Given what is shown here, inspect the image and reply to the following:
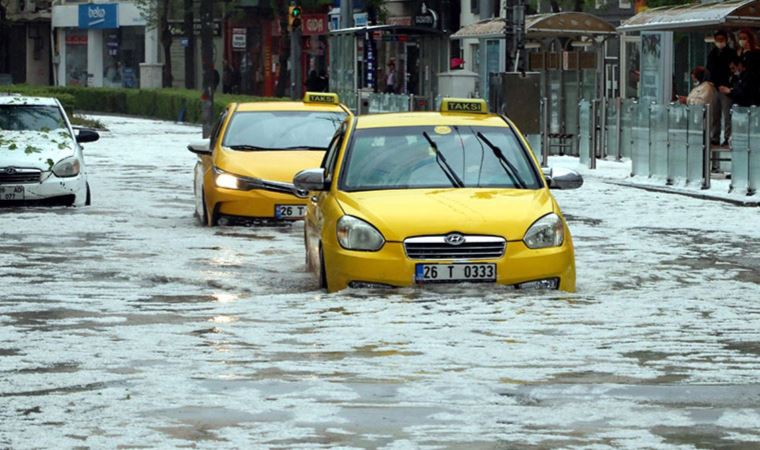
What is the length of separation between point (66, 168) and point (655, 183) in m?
9.51

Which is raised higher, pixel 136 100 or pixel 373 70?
pixel 373 70

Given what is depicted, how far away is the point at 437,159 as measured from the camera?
14.5 meters

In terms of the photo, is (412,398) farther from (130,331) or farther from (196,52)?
(196,52)

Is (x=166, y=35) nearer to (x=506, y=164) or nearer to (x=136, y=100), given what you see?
(x=136, y=100)

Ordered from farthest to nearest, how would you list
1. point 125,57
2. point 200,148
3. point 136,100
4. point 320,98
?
point 125,57 → point 136,100 → point 320,98 → point 200,148

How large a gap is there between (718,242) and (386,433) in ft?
38.0

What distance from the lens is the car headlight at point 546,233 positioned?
13.3 m

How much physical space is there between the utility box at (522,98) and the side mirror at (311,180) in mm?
14081

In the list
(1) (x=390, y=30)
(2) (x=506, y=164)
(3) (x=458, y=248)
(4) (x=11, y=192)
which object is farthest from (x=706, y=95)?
(1) (x=390, y=30)

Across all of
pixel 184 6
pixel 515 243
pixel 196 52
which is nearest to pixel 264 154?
pixel 515 243

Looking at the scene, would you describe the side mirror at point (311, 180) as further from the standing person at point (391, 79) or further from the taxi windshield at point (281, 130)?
the standing person at point (391, 79)

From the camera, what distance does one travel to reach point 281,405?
8859mm

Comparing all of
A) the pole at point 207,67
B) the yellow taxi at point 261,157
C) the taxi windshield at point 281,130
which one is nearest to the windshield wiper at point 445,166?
the yellow taxi at point 261,157

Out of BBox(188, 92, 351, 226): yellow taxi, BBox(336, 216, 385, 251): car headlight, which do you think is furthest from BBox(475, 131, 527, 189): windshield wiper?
BBox(188, 92, 351, 226): yellow taxi
